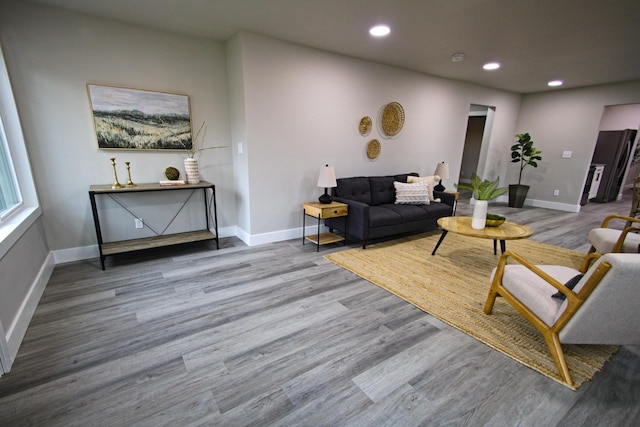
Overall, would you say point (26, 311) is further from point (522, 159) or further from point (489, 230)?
point (522, 159)

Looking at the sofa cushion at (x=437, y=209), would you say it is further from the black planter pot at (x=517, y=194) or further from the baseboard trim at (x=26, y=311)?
the baseboard trim at (x=26, y=311)

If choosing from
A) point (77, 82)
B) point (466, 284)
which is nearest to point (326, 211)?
point (466, 284)

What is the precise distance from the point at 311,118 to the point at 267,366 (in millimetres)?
2952

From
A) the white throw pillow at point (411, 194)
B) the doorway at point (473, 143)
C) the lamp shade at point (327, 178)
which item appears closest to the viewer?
the lamp shade at point (327, 178)

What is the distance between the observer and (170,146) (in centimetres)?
330

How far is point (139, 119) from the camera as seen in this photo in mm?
3094

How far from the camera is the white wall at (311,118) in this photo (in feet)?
10.9

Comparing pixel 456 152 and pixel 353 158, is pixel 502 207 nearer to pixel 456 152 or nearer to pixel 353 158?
pixel 456 152

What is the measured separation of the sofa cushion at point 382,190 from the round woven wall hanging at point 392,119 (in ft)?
2.54

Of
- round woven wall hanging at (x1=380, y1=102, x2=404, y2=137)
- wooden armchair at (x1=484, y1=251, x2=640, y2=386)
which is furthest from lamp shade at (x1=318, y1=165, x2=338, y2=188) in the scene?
wooden armchair at (x1=484, y1=251, x2=640, y2=386)

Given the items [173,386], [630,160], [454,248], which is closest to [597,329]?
[454,248]

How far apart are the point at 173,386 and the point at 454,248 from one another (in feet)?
10.9

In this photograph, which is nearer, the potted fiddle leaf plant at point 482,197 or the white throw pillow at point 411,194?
the potted fiddle leaf plant at point 482,197

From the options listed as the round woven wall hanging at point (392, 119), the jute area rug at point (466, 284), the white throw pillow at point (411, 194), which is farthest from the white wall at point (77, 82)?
the white throw pillow at point (411, 194)
